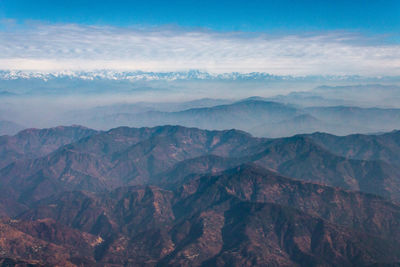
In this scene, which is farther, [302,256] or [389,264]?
[302,256]

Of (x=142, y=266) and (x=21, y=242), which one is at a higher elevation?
(x=21, y=242)

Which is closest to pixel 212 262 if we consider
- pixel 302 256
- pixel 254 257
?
pixel 254 257

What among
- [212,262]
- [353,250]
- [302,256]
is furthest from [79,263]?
[353,250]

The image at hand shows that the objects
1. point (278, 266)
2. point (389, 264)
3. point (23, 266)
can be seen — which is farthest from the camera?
point (278, 266)

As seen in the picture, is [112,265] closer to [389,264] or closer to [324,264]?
[324,264]

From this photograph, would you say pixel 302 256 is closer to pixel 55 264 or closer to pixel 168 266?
pixel 168 266

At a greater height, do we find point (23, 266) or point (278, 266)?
point (23, 266)

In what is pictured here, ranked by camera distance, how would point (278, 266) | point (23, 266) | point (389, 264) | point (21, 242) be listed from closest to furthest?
point (23, 266), point (389, 264), point (278, 266), point (21, 242)

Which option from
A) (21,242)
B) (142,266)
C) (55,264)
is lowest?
(142,266)

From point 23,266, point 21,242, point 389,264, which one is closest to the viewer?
point 23,266
